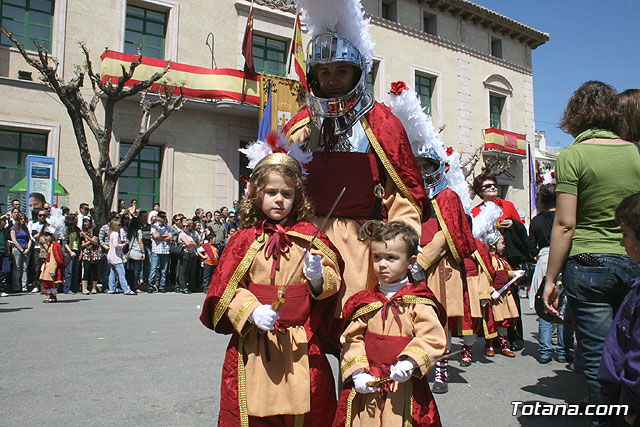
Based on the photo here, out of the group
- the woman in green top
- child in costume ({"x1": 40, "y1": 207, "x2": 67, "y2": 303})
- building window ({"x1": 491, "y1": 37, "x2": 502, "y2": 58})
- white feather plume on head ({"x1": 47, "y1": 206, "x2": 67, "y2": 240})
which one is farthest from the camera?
building window ({"x1": 491, "y1": 37, "x2": 502, "y2": 58})

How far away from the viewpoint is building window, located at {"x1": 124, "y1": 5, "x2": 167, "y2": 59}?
16737 millimetres

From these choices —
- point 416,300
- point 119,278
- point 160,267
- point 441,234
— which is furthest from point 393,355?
point 160,267

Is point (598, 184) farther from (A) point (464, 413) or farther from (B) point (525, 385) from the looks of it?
(B) point (525, 385)

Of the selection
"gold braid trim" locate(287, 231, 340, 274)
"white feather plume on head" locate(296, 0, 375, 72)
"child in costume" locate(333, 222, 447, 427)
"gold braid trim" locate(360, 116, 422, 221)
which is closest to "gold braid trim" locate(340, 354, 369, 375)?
"child in costume" locate(333, 222, 447, 427)

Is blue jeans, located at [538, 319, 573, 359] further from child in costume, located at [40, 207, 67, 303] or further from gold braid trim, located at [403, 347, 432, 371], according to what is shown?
child in costume, located at [40, 207, 67, 303]

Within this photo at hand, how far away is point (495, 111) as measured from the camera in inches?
1085

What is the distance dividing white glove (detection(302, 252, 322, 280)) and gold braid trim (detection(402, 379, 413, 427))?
0.74 metres

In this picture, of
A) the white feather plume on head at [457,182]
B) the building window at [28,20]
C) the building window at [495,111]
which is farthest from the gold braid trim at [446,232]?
the building window at [495,111]

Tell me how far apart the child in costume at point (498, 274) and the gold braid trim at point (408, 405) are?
148 inches

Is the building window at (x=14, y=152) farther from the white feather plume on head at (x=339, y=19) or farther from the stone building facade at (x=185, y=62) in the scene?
the white feather plume on head at (x=339, y=19)

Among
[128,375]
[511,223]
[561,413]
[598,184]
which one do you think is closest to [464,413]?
[561,413]

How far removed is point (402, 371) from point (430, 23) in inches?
988

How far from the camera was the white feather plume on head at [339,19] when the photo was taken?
298 cm

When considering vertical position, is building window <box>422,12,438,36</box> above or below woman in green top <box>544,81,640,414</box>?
above
